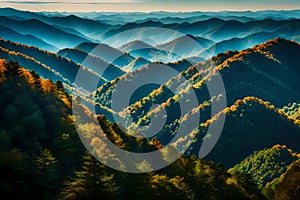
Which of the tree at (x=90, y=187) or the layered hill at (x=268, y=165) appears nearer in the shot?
the tree at (x=90, y=187)

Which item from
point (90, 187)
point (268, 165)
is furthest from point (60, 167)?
point (268, 165)

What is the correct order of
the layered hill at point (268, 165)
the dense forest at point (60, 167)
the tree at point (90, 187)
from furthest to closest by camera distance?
the layered hill at point (268, 165) < the dense forest at point (60, 167) < the tree at point (90, 187)

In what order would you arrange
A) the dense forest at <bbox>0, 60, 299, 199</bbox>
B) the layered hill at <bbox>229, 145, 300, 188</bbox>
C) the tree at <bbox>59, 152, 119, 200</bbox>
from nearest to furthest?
the tree at <bbox>59, 152, 119, 200</bbox> < the dense forest at <bbox>0, 60, 299, 199</bbox> < the layered hill at <bbox>229, 145, 300, 188</bbox>

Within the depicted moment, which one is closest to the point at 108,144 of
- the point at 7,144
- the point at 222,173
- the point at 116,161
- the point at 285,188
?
the point at 116,161

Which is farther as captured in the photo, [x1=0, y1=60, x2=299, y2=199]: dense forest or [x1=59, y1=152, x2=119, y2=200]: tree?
[x1=0, y1=60, x2=299, y2=199]: dense forest

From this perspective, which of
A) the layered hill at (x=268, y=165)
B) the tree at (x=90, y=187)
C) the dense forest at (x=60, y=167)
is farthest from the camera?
the layered hill at (x=268, y=165)

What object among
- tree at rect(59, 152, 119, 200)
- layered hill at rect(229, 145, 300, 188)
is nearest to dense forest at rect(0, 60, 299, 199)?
tree at rect(59, 152, 119, 200)

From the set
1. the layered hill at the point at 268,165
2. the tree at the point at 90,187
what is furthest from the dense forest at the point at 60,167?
the layered hill at the point at 268,165

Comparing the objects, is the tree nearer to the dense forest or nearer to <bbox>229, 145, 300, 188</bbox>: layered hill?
the dense forest

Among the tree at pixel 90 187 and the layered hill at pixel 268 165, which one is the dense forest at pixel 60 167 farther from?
the layered hill at pixel 268 165

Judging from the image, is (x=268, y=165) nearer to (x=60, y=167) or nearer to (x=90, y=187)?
(x=60, y=167)

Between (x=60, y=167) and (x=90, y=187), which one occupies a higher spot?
(x=90, y=187)
